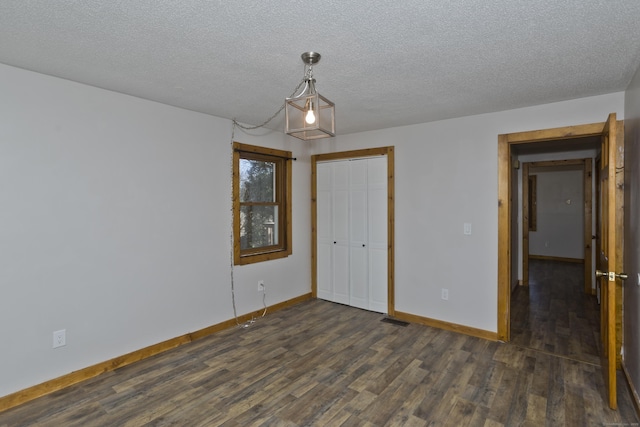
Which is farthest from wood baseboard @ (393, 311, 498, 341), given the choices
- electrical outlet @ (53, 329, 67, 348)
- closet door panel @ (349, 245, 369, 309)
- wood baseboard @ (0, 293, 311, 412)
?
electrical outlet @ (53, 329, 67, 348)

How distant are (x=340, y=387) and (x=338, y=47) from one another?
2.44 m

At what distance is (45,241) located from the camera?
2.52m

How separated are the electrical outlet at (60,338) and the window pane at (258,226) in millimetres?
1879

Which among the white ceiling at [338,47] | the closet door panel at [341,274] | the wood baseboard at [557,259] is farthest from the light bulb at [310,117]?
the wood baseboard at [557,259]

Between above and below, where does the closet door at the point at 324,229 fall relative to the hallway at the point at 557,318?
above

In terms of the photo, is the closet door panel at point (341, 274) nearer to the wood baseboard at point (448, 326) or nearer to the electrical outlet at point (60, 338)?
the wood baseboard at point (448, 326)

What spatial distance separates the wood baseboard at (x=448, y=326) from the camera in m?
3.51

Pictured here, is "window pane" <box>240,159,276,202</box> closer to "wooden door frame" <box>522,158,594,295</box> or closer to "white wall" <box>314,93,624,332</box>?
"white wall" <box>314,93,624,332</box>

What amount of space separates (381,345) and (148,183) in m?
2.77

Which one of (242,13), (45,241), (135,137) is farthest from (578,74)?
(45,241)

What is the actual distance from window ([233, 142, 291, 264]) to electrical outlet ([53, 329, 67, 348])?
168cm

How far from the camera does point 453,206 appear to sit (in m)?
3.74

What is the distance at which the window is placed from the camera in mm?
3941

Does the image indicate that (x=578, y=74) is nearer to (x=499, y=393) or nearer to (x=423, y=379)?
(x=499, y=393)
